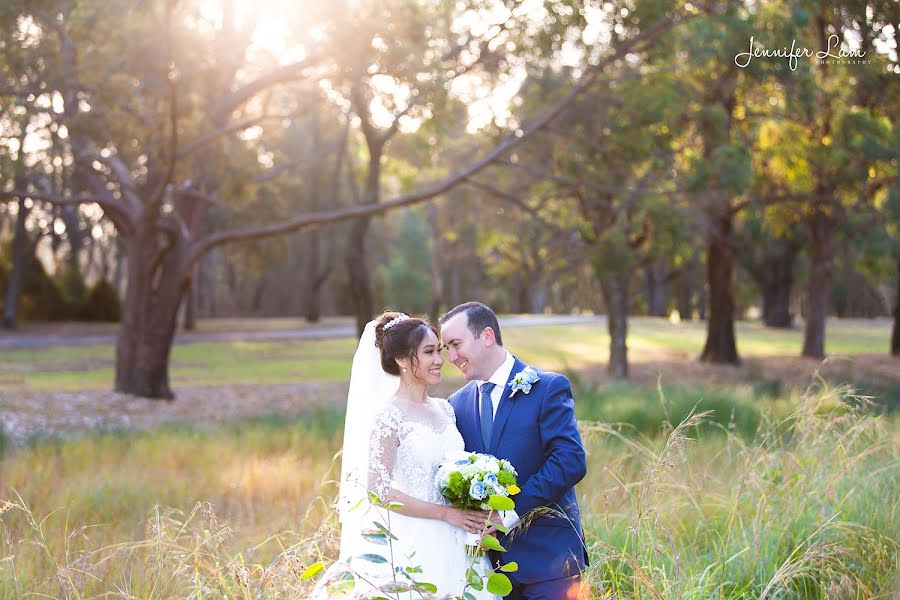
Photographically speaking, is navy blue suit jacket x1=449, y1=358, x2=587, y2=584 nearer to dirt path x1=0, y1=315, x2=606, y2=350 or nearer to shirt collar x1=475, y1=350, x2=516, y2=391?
shirt collar x1=475, y1=350, x2=516, y2=391

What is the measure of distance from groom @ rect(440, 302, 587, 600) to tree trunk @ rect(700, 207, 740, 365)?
2271cm

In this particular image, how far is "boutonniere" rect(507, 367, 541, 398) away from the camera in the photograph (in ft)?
14.6

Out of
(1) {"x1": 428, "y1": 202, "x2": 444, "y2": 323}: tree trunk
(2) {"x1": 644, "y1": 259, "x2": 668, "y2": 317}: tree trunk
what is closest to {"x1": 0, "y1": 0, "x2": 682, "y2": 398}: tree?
(1) {"x1": 428, "y1": 202, "x2": 444, "y2": 323}: tree trunk

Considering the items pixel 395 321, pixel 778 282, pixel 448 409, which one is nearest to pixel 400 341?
pixel 395 321

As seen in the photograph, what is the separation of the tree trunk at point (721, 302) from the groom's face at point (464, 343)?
22.8 meters

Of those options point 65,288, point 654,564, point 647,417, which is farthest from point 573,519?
point 65,288

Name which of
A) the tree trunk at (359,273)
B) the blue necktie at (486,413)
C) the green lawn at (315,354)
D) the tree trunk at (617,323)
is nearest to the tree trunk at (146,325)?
the green lawn at (315,354)

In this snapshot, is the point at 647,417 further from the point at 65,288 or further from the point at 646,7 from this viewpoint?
the point at 65,288

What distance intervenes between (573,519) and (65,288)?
136ft

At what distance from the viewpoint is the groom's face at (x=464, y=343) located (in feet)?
14.7

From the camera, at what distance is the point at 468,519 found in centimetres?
427

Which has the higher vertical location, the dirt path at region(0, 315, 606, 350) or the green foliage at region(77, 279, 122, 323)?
the green foliage at region(77, 279, 122, 323)

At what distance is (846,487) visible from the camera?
697 centimetres

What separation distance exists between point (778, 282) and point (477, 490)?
4252 cm
